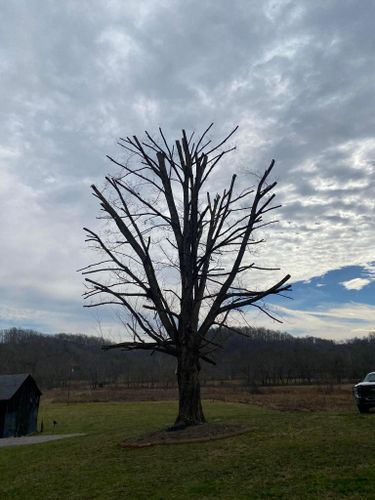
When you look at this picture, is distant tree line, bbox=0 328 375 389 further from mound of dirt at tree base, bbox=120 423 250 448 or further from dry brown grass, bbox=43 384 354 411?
mound of dirt at tree base, bbox=120 423 250 448

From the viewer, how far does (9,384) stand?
3312cm

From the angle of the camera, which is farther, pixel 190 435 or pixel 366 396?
pixel 366 396

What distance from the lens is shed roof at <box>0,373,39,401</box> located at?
Result: 3135 cm

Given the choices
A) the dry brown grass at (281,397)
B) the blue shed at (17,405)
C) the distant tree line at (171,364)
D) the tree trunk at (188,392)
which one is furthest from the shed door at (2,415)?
the distant tree line at (171,364)

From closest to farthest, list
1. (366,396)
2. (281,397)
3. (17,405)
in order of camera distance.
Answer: (366,396) → (17,405) → (281,397)

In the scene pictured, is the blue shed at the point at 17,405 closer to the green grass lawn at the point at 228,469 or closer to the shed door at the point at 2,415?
Result: the shed door at the point at 2,415

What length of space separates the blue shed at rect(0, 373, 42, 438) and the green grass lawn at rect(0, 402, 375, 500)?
21191mm

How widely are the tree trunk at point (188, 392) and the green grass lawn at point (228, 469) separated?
1533 millimetres

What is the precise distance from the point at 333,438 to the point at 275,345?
375 ft

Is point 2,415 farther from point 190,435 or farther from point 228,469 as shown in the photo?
point 228,469

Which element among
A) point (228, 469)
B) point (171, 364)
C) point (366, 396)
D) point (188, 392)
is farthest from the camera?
point (171, 364)

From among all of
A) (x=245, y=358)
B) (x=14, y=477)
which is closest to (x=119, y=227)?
(x=14, y=477)

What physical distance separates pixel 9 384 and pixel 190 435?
26338 millimetres

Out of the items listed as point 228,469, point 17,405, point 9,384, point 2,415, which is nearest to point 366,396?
point 228,469
